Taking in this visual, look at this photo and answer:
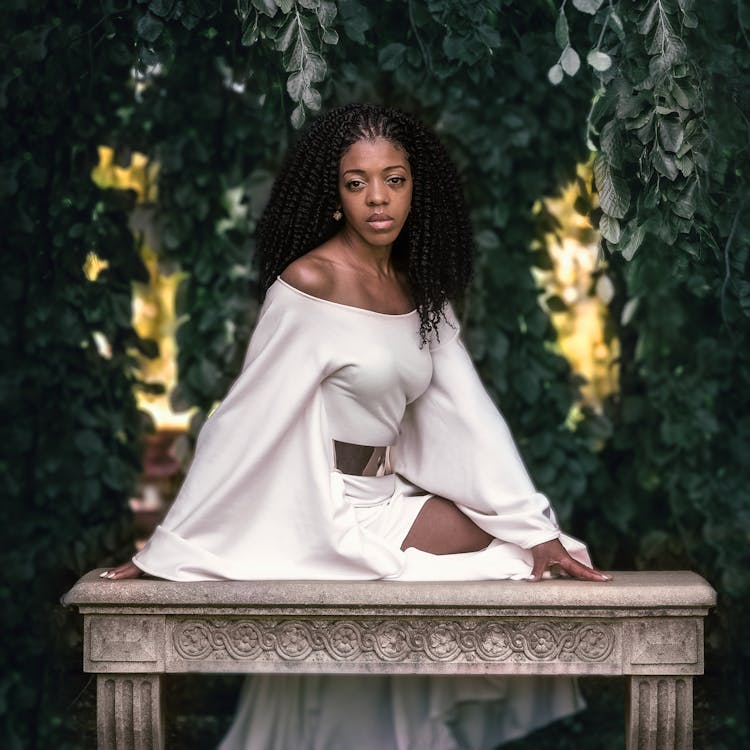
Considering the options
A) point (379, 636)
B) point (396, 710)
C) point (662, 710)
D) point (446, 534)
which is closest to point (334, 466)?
point (446, 534)

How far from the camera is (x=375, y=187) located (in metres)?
3.45

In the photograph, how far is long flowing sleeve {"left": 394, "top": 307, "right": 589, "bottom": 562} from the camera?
3514 mm

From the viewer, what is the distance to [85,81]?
451 cm

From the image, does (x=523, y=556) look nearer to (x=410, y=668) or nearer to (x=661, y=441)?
(x=410, y=668)

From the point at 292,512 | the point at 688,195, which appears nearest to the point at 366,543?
the point at 292,512

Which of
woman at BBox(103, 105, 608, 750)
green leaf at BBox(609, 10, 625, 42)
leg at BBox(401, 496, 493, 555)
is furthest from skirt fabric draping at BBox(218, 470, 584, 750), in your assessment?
green leaf at BBox(609, 10, 625, 42)

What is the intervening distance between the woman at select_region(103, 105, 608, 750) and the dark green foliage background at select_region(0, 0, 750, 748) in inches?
23.2

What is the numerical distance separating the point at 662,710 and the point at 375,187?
1.32 m

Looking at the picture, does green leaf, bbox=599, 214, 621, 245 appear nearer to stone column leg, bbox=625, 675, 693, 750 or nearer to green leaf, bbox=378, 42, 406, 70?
stone column leg, bbox=625, 675, 693, 750

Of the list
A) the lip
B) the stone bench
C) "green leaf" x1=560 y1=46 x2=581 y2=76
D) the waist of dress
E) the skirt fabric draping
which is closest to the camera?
"green leaf" x1=560 y1=46 x2=581 y2=76

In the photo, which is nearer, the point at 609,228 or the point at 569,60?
the point at 569,60

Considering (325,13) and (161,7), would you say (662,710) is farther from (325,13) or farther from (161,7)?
(161,7)

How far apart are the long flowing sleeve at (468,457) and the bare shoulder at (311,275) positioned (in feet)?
1.06

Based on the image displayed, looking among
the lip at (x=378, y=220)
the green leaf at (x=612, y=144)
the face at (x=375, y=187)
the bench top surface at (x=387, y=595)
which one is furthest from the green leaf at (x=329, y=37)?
the bench top surface at (x=387, y=595)
